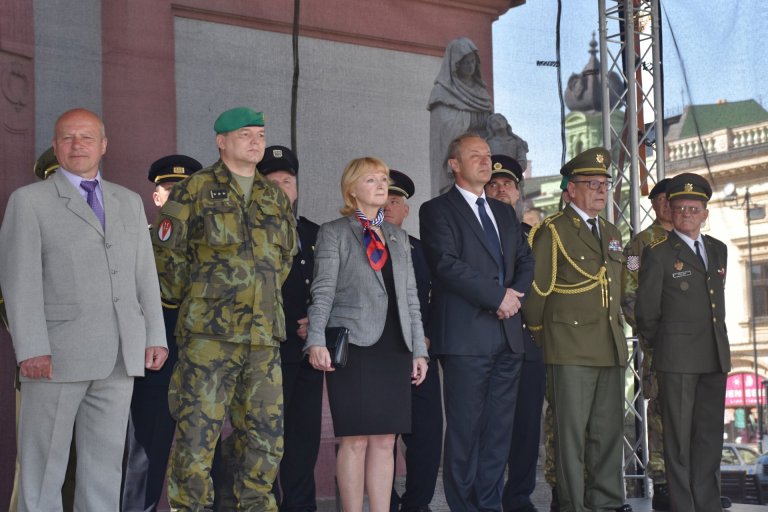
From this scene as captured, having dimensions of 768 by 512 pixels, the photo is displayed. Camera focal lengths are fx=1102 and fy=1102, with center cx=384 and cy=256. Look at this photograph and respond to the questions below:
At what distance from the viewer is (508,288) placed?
4.42m

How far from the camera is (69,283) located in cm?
354

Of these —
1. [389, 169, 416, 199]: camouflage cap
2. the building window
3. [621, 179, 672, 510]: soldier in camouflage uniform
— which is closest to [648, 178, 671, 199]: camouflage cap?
[621, 179, 672, 510]: soldier in camouflage uniform

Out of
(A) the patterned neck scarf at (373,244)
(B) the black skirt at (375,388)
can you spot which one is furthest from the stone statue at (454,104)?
(B) the black skirt at (375,388)

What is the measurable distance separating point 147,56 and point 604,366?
3.11 m

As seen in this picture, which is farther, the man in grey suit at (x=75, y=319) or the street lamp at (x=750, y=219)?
the street lamp at (x=750, y=219)

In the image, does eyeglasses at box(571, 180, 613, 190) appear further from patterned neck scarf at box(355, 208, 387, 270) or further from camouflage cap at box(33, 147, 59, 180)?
camouflage cap at box(33, 147, 59, 180)

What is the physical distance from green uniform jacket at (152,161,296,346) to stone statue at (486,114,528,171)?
2878 millimetres

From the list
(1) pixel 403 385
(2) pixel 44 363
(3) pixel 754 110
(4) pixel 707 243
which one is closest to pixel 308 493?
(1) pixel 403 385

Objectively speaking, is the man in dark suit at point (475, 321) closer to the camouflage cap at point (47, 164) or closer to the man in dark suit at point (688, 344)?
the man in dark suit at point (688, 344)

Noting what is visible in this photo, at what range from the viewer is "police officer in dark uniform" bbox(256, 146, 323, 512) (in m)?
4.45

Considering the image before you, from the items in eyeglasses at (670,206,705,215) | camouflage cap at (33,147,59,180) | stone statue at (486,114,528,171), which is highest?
stone statue at (486,114,528,171)

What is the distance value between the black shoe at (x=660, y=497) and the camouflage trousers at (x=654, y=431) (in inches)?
1.5

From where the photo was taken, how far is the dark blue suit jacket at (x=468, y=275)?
4375 millimetres

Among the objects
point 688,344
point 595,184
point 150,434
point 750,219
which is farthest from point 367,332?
point 750,219
